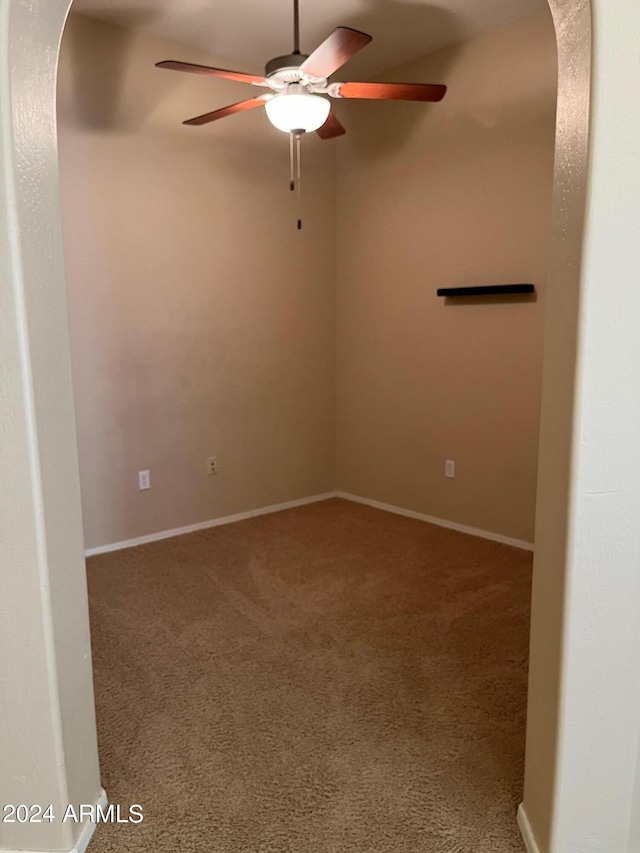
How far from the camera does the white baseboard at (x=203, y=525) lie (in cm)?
343

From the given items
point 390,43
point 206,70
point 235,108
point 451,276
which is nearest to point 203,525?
point 451,276

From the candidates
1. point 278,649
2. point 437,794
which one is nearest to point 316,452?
point 278,649

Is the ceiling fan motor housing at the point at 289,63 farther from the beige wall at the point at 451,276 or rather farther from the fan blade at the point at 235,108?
the beige wall at the point at 451,276

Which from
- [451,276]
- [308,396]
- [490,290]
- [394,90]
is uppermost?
[394,90]

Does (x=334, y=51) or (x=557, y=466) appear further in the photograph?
(x=334, y=51)

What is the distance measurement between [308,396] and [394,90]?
2188mm

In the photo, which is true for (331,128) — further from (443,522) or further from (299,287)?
(443,522)

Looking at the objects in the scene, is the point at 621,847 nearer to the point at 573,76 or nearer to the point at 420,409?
the point at 573,76

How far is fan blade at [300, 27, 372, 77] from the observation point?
198cm

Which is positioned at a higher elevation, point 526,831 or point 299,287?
point 299,287

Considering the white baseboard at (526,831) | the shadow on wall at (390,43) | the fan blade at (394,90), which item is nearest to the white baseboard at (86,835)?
the white baseboard at (526,831)

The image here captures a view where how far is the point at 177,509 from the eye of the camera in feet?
12.2

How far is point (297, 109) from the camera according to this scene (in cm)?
239

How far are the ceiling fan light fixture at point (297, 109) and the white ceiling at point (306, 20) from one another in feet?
2.85
